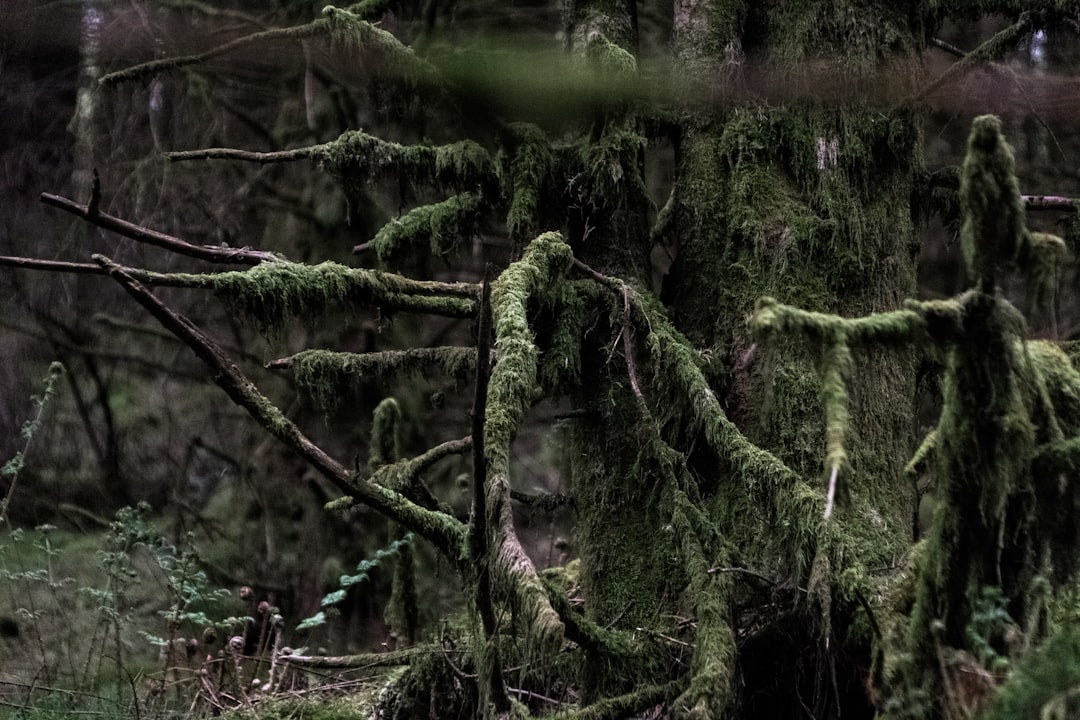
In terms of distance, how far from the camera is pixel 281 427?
334 centimetres

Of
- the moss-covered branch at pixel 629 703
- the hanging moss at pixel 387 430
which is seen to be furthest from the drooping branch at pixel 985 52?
the hanging moss at pixel 387 430

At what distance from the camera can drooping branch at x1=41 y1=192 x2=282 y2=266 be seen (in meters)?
3.10

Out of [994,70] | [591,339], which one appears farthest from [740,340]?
[994,70]

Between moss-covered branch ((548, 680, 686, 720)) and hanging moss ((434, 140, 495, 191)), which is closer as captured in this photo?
moss-covered branch ((548, 680, 686, 720))

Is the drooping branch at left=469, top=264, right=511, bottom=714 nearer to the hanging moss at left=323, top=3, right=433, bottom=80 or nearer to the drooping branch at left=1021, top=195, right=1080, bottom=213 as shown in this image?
the hanging moss at left=323, top=3, right=433, bottom=80

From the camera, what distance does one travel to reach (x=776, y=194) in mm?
4254

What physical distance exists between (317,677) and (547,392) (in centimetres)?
241

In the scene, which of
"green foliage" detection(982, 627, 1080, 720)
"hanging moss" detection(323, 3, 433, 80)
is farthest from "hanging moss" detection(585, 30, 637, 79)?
"green foliage" detection(982, 627, 1080, 720)

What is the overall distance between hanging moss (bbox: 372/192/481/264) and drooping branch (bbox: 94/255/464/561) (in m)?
1.24

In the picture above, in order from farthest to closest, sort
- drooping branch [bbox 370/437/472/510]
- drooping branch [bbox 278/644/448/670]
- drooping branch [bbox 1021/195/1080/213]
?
drooping branch [bbox 278/644/448/670] < drooping branch [bbox 370/437/472/510] < drooping branch [bbox 1021/195/1080/213]

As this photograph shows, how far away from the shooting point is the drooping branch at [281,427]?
296cm

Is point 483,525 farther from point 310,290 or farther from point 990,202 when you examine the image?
point 990,202

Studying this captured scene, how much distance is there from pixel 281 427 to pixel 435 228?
4.52ft

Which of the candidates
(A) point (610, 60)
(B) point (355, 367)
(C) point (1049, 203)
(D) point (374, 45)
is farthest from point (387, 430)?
(C) point (1049, 203)
